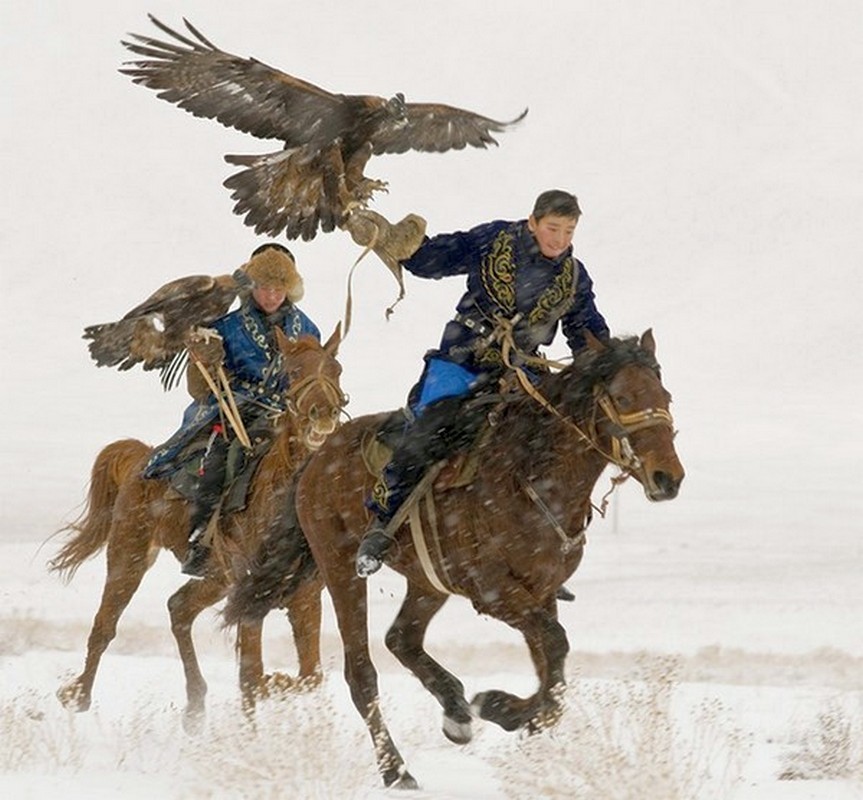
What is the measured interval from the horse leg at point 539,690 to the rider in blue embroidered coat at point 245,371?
2.78 metres

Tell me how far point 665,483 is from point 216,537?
3.67m

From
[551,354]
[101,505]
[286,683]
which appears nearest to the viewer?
[286,683]

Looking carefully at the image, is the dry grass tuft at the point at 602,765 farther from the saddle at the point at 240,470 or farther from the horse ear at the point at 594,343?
the saddle at the point at 240,470

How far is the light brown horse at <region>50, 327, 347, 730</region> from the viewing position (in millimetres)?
8617

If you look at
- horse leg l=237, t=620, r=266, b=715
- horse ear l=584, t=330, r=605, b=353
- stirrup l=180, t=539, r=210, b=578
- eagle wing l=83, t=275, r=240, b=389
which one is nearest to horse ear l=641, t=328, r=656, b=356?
horse ear l=584, t=330, r=605, b=353

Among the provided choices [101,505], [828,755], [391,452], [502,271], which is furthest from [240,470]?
[828,755]

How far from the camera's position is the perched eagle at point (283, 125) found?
8055 mm

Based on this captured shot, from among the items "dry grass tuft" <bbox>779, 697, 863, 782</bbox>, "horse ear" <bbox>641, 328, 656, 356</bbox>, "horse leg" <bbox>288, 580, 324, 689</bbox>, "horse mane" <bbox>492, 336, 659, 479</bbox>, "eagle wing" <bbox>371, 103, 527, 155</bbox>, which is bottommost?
"dry grass tuft" <bbox>779, 697, 863, 782</bbox>

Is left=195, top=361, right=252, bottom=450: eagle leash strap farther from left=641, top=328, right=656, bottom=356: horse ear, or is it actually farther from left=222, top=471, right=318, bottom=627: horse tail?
left=641, top=328, right=656, bottom=356: horse ear

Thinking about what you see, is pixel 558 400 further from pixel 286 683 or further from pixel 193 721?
pixel 193 721

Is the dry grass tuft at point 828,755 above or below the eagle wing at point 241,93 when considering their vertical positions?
below

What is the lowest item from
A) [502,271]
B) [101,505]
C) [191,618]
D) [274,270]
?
[191,618]

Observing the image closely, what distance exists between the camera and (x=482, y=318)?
319 inches

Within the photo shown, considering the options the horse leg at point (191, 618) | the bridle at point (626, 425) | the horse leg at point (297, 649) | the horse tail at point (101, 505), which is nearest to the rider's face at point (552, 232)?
the bridle at point (626, 425)
